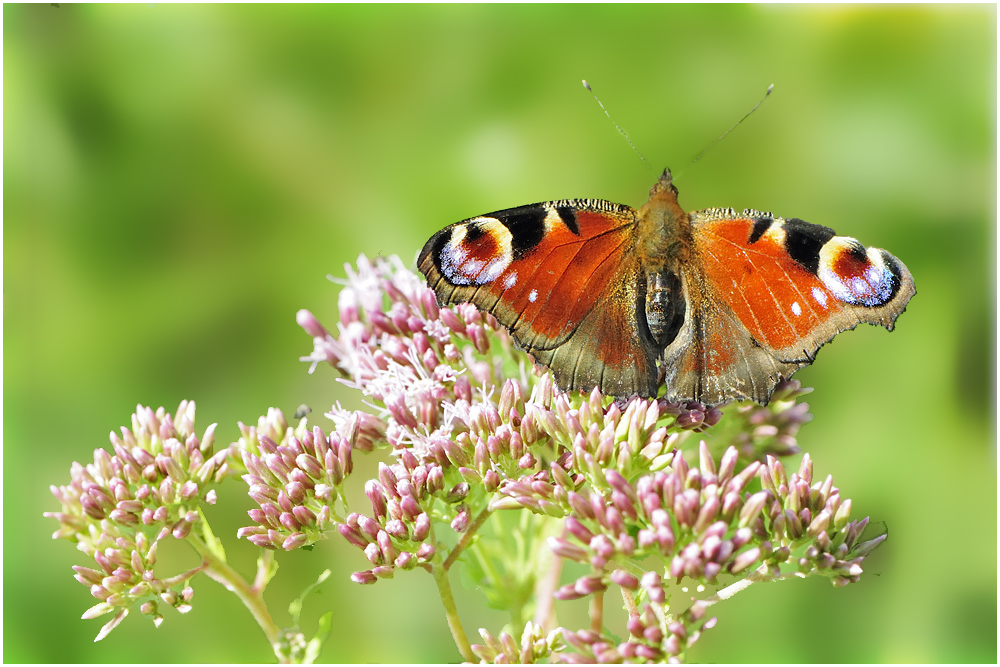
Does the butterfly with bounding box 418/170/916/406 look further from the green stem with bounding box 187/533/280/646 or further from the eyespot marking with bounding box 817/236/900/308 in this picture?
the green stem with bounding box 187/533/280/646

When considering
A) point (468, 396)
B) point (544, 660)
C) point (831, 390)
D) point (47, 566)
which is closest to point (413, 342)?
point (468, 396)

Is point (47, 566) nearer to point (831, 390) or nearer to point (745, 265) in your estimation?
point (745, 265)

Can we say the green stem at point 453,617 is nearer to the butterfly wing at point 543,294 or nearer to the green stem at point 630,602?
the green stem at point 630,602

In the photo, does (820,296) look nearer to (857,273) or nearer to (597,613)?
(857,273)

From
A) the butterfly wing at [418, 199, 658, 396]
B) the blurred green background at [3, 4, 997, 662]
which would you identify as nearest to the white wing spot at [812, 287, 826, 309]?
the butterfly wing at [418, 199, 658, 396]

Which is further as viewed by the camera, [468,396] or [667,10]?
[667,10]

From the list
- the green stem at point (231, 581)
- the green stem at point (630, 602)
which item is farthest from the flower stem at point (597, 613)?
the green stem at point (231, 581)
